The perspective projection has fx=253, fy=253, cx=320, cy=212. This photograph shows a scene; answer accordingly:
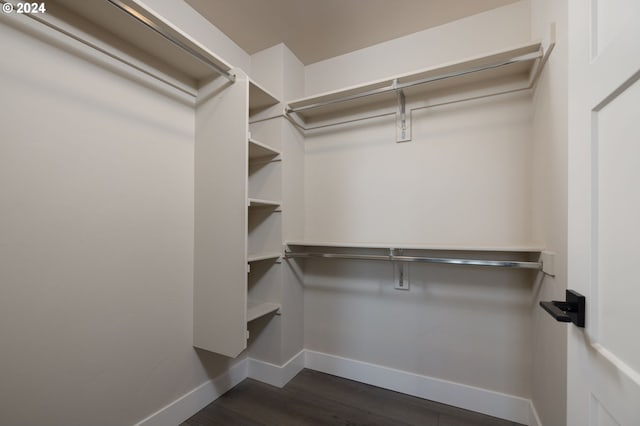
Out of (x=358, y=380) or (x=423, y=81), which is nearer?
(x=423, y=81)

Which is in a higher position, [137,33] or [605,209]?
[137,33]

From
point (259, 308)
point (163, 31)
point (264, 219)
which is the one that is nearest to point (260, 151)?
point (264, 219)

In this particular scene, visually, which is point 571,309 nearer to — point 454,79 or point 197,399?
point 454,79

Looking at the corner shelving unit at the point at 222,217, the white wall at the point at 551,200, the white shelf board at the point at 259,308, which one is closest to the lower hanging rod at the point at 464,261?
the white wall at the point at 551,200

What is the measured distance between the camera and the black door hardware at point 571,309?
678 millimetres

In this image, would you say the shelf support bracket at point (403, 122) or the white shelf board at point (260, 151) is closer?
the white shelf board at point (260, 151)

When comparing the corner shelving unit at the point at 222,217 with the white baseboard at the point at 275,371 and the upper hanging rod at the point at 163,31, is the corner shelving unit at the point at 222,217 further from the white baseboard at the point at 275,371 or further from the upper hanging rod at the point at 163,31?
the white baseboard at the point at 275,371

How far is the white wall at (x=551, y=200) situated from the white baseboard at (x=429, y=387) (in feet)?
0.59

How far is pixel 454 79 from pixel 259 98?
143cm

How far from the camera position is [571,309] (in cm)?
71

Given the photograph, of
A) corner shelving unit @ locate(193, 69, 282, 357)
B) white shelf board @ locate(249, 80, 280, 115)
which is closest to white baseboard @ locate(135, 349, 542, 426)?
corner shelving unit @ locate(193, 69, 282, 357)

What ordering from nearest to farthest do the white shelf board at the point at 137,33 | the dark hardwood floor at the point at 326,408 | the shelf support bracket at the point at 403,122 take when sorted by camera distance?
1. the white shelf board at the point at 137,33
2. the dark hardwood floor at the point at 326,408
3. the shelf support bracket at the point at 403,122

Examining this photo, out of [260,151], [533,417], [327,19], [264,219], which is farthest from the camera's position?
[264,219]

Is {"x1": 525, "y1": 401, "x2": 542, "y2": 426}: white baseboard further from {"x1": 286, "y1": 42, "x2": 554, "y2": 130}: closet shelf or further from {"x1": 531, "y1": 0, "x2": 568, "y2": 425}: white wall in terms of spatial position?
{"x1": 286, "y1": 42, "x2": 554, "y2": 130}: closet shelf
